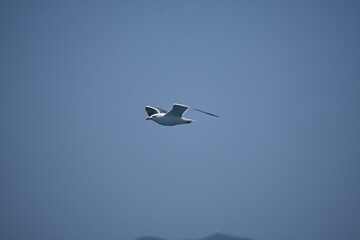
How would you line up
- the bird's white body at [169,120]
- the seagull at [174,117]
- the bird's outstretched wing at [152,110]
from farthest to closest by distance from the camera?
1. the bird's outstretched wing at [152,110]
2. the bird's white body at [169,120]
3. the seagull at [174,117]

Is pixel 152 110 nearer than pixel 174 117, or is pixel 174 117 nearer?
pixel 174 117

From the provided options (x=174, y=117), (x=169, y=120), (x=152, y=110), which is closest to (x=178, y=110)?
(x=174, y=117)

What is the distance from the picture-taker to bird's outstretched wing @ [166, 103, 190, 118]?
29.8m

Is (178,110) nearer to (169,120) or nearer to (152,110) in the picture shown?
(169,120)

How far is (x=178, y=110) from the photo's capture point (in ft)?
101

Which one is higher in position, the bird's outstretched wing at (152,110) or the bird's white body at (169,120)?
the bird's outstretched wing at (152,110)

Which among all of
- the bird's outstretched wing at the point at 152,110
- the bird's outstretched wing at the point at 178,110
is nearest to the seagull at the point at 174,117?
the bird's outstretched wing at the point at 178,110

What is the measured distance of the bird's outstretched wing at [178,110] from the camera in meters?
29.8

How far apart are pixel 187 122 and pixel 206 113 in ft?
19.0

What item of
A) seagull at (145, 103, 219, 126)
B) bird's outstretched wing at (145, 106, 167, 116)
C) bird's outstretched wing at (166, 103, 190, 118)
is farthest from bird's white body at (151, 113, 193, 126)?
bird's outstretched wing at (145, 106, 167, 116)

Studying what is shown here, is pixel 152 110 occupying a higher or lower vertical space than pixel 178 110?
higher

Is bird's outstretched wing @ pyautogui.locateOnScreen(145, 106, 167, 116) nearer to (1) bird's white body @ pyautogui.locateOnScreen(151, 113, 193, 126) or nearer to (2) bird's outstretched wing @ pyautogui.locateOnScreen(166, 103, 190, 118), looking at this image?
(1) bird's white body @ pyautogui.locateOnScreen(151, 113, 193, 126)

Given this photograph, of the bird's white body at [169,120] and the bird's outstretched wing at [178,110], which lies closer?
the bird's outstretched wing at [178,110]

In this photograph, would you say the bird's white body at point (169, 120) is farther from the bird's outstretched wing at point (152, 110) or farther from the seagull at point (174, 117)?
the bird's outstretched wing at point (152, 110)
